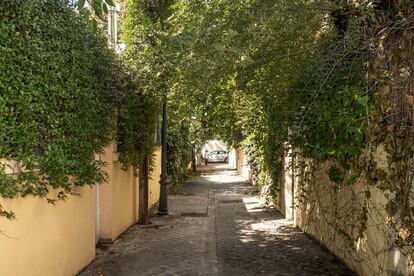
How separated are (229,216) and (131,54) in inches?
224

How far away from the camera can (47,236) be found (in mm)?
5695

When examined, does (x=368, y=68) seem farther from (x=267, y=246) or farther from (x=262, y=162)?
(x=262, y=162)

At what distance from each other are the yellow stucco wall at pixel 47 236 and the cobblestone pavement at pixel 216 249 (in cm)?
52

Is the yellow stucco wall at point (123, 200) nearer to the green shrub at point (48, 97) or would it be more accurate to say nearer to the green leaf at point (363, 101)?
the green shrub at point (48, 97)

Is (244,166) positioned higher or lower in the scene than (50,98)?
lower

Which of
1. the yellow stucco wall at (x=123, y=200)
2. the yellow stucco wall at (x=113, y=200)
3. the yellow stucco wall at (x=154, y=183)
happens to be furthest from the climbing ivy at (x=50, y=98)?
the yellow stucco wall at (x=154, y=183)

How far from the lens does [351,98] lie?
5.37 meters

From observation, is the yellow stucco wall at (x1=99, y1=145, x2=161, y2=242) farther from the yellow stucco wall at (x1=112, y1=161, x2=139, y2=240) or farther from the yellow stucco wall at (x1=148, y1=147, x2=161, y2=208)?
the yellow stucco wall at (x1=148, y1=147, x2=161, y2=208)

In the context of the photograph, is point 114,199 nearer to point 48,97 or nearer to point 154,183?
point 48,97

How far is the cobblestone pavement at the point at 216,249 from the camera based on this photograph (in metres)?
7.20

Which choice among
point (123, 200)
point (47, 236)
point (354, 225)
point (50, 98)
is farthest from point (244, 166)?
point (50, 98)

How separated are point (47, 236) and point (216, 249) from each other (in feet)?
12.3

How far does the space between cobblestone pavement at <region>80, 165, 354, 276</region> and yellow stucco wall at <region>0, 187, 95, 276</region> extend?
52cm

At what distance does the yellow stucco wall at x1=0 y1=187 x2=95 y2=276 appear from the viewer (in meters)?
4.74
